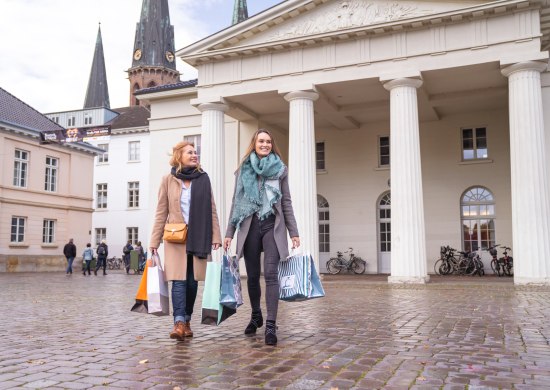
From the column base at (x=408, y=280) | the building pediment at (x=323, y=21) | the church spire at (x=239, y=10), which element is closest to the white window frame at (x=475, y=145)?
the building pediment at (x=323, y=21)

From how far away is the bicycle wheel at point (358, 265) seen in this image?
86.4 feet

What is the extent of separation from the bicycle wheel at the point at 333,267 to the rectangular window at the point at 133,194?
88.3ft

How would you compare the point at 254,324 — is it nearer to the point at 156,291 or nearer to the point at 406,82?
the point at 156,291

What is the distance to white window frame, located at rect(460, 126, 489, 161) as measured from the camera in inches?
984

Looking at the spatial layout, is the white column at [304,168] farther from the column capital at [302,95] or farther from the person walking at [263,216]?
the person walking at [263,216]

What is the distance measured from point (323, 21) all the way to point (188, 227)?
16350mm

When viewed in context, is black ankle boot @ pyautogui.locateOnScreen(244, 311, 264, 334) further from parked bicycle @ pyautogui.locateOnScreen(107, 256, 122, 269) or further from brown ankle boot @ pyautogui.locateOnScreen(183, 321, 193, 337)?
parked bicycle @ pyautogui.locateOnScreen(107, 256, 122, 269)

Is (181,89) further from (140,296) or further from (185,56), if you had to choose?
(140,296)

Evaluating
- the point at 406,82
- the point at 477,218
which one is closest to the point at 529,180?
the point at 406,82

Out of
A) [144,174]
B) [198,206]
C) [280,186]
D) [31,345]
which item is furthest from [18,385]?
[144,174]

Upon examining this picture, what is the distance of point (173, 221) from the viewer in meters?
6.04

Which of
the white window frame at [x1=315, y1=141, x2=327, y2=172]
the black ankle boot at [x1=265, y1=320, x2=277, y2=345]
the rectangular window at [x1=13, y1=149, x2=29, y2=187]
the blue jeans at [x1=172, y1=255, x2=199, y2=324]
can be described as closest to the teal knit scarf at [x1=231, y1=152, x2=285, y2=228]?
the blue jeans at [x1=172, y1=255, x2=199, y2=324]

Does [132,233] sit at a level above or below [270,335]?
above

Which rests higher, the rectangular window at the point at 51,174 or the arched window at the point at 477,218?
the rectangular window at the point at 51,174
